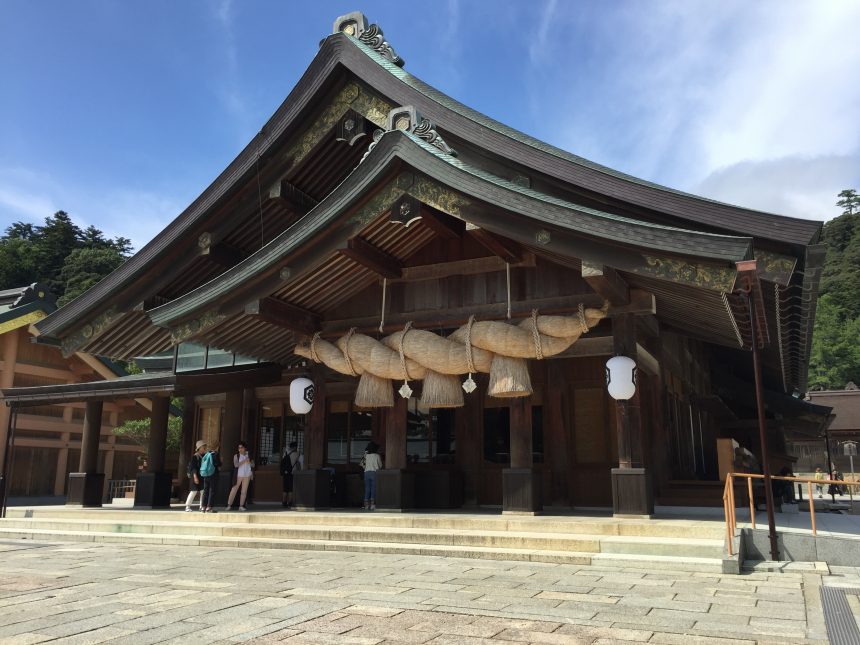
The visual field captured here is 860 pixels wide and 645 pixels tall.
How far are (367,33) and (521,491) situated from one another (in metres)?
7.64

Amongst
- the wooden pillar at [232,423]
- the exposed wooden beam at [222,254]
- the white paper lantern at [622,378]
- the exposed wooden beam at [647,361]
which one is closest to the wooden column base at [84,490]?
the wooden pillar at [232,423]

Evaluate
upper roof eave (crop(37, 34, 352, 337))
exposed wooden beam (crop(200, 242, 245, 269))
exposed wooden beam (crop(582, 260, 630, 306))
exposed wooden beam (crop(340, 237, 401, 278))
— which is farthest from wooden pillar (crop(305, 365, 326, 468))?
exposed wooden beam (crop(582, 260, 630, 306))

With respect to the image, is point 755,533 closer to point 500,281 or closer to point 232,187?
point 500,281

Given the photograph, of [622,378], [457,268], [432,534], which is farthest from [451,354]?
[432,534]

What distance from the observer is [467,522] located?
852 centimetres

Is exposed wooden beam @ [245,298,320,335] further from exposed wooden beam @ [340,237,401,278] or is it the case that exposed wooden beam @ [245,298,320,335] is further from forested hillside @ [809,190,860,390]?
forested hillside @ [809,190,860,390]

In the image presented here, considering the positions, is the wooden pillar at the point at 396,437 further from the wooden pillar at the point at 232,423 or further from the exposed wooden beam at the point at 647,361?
the wooden pillar at the point at 232,423

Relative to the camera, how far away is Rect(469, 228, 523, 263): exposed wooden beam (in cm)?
883

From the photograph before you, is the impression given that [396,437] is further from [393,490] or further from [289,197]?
[289,197]

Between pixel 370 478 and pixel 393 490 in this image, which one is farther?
pixel 370 478

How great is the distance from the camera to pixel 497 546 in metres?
7.47

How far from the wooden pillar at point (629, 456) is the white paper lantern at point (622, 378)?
174 mm

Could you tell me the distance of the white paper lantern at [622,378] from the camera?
338 inches

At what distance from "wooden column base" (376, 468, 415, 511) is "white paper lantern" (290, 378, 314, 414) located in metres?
1.62
